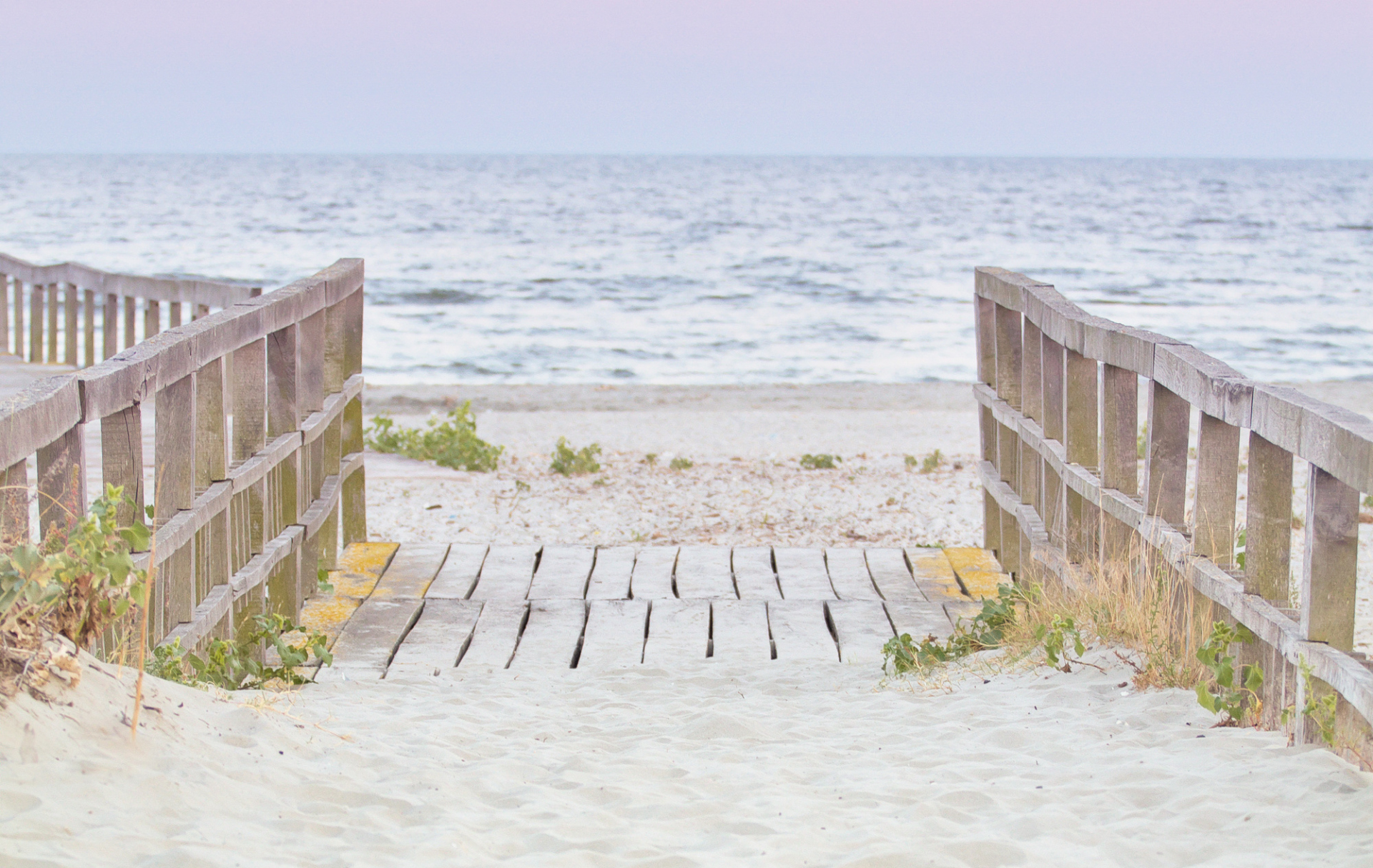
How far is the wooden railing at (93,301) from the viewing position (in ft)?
29.9

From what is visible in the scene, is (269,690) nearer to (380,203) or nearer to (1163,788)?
(1163,788)

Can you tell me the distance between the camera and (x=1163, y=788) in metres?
3.13

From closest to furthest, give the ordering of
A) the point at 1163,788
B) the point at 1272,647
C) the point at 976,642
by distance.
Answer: the point at 1163,788
the point at 1272,647
the point at 976,642

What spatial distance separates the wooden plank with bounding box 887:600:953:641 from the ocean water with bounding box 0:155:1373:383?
13.0 meters

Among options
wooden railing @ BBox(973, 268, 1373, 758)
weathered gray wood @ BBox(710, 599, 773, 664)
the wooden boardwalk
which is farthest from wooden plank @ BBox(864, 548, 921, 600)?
weathered gray wood @ BBox(710, 599, 773, 664)

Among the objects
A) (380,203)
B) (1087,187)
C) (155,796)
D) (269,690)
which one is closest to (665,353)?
(269,690)

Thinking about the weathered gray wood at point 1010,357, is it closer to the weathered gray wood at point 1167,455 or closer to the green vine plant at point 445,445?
the weathered gray wood at point 1167,455

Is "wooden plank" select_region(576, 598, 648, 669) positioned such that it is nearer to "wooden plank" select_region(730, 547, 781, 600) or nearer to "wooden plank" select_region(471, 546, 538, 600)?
"wooden plank" select_region(471, 546, 538, 600)

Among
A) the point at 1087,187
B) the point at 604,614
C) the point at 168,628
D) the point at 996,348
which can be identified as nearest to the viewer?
the point at 168,628

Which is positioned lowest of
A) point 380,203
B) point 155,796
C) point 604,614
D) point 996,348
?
point 604,614

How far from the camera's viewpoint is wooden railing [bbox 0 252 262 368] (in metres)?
9.12

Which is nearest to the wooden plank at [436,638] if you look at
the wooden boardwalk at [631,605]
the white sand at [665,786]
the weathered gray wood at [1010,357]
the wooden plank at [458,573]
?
the wooden boardwalk at [631,605]

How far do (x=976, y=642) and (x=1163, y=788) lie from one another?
184cm

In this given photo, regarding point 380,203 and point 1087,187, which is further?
point 1087,187
